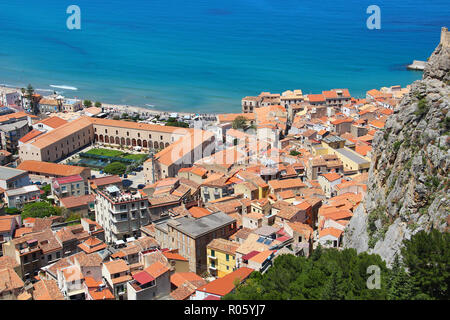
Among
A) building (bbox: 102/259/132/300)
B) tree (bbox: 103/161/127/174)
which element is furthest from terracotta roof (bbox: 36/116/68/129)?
building (bbox: 102/259/132/300)

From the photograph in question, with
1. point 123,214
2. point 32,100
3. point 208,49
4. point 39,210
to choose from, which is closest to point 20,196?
point 39,210

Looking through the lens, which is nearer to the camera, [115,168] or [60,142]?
[115,168]

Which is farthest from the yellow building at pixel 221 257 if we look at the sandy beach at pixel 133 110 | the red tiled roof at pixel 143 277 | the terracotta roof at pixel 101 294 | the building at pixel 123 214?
the sandy beach at pixel 133 110

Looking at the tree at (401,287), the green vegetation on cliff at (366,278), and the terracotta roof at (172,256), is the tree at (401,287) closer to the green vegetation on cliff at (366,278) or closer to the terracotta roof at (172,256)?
the green vegetation on cliff at (366,278)

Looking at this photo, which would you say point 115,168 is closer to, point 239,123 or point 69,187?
point 69,187
